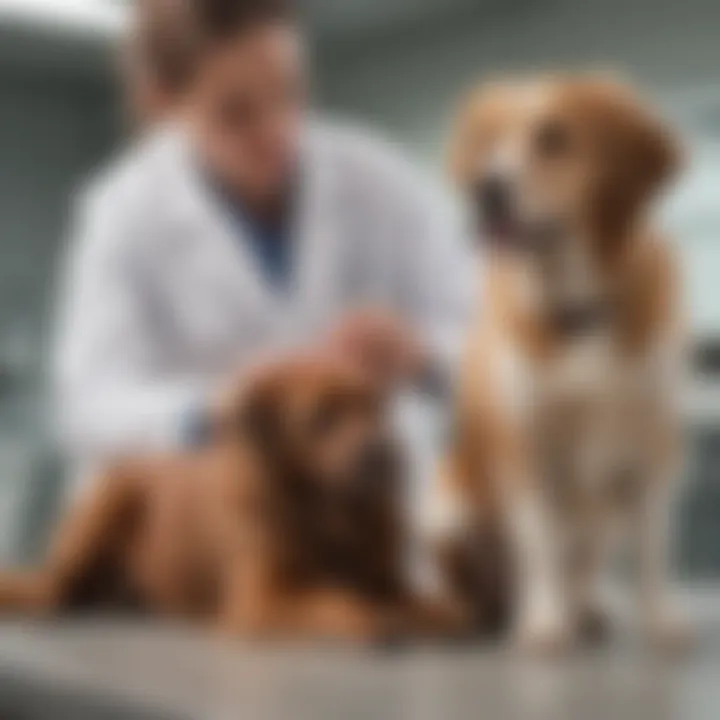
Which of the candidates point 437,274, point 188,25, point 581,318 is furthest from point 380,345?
point 188,25

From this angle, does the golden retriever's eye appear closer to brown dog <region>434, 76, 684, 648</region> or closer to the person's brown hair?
brown dog <region>434, 76, 684, 648</region>

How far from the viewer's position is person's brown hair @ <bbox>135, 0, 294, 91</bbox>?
3.96 feet

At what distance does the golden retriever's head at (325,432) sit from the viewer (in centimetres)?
108

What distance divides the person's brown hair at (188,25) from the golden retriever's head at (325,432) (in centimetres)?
24

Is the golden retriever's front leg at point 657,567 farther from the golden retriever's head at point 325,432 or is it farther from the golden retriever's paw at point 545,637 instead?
the golden retriever's head at point 325,432

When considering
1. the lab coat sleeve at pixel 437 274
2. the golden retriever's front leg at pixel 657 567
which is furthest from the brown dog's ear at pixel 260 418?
the golden retriever's front leg at pixel 657 567

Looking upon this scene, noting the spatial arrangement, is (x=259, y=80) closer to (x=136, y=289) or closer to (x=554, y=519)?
(x=136, y=289)

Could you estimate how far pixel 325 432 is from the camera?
1082 mm

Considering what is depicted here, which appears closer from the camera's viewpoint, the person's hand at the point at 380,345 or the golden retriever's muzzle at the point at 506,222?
the golden retriever's muzzle at the point at 506,222

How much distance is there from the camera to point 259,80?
47.8 inches

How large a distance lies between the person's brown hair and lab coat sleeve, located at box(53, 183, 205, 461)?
101mm

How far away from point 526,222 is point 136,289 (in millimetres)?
311

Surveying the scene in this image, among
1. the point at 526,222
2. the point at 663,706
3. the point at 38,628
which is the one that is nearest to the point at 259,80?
the point at 526,222

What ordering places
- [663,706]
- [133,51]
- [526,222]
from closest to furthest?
[663,706], [526,222], [133,51]
